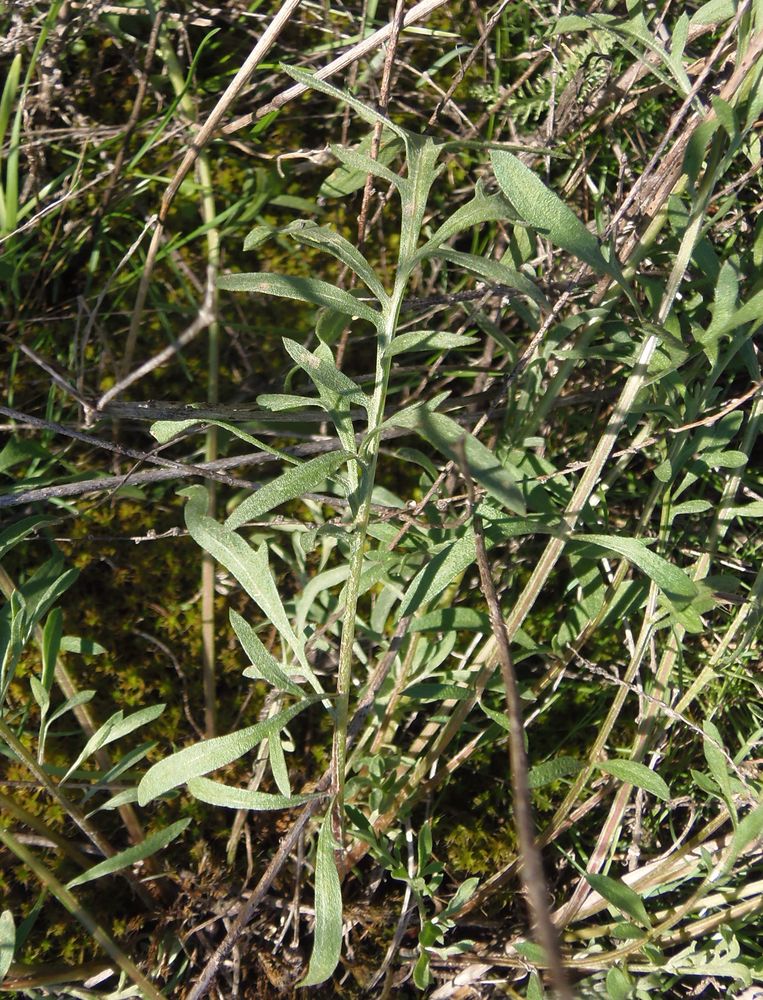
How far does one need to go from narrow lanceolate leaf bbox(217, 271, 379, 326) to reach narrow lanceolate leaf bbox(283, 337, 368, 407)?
0.07 m

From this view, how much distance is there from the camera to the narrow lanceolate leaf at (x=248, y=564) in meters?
1.47

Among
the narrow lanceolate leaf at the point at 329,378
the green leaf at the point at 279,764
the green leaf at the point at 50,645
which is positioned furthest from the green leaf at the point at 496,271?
the green leaf at the point at 50,645

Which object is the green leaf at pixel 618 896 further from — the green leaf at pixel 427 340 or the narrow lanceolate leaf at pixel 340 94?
the narrow lanceolate leaf at pixel 340 94

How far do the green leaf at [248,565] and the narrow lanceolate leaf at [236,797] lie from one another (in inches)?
8.2

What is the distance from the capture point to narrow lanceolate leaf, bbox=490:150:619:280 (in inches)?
47.7

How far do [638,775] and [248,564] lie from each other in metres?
0.75

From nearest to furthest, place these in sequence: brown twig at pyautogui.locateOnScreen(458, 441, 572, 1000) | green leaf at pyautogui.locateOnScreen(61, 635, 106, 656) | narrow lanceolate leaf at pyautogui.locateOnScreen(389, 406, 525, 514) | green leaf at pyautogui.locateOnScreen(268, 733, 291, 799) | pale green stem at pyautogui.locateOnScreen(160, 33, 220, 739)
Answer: brown twig at pyautogui.locateOnScreen(458, 441, 572, 1000) → narrow lanceolate leaf at pyautogui.locateOnScreen(389, 406, 525, 514) → green leaf at pyautogui.locateOnScreen(268, 733, 291, 799) → green leaf at pyautogui.locateOnScreen(61, 635, 106, 656) → pale green stem at pyautogui.locateOnScreen(160, 33, 220, 739)

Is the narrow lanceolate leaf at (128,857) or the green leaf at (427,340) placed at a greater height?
the green leaf at (427,340)

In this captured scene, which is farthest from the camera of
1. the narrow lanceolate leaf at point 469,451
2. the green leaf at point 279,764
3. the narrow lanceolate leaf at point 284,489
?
the green leaf at point 279,764

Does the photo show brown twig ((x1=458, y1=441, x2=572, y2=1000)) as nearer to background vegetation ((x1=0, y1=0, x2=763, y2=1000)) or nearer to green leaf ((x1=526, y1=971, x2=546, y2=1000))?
background vegetation ((x1=0, y1=0, x2=763, y2=1000))

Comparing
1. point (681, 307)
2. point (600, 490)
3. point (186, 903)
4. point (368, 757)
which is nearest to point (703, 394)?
point (600, 490)

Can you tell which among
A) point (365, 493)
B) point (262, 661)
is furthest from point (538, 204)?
point (262, 661)

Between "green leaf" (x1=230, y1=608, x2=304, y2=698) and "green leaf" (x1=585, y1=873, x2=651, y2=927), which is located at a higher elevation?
"green leaf" (x1=230, y1=608, x2=304, y2=698)

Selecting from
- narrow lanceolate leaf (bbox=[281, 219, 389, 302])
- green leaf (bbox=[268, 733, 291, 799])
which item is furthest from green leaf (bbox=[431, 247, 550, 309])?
green leaf (bbox=[268, 733, 291, 799])
